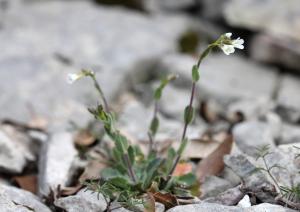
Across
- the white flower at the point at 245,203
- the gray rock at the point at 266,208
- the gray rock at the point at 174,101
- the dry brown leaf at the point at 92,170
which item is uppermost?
the gray rock at the point at 266,208

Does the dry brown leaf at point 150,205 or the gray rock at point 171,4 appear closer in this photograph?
the dry brown leaf at point 150,205

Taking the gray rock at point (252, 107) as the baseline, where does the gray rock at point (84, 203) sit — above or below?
above

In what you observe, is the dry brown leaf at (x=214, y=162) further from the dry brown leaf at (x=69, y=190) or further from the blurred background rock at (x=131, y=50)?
the blurred background rock at (x=131, y=50)

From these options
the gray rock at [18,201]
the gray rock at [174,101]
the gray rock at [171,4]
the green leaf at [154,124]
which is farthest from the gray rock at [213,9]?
the gray rock at [18,201]

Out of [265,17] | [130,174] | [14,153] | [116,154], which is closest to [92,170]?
[116,154]

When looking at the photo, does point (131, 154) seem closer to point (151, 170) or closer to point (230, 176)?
point (151, 170)

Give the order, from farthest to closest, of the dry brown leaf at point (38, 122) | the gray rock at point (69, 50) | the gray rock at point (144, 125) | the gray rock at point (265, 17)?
the gray rock at point (265, 17) → the gray rock at point (69, 50) → the dry brown leaf at point (38, 122) → the gray rock at point (144, 125)

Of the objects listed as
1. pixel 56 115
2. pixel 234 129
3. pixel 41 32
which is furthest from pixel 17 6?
pixel 234 129

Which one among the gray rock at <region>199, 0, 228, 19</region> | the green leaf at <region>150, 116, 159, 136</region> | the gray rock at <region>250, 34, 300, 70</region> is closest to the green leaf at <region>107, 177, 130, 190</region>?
the green leaf at <region>150, 116, 159, 136</region>
